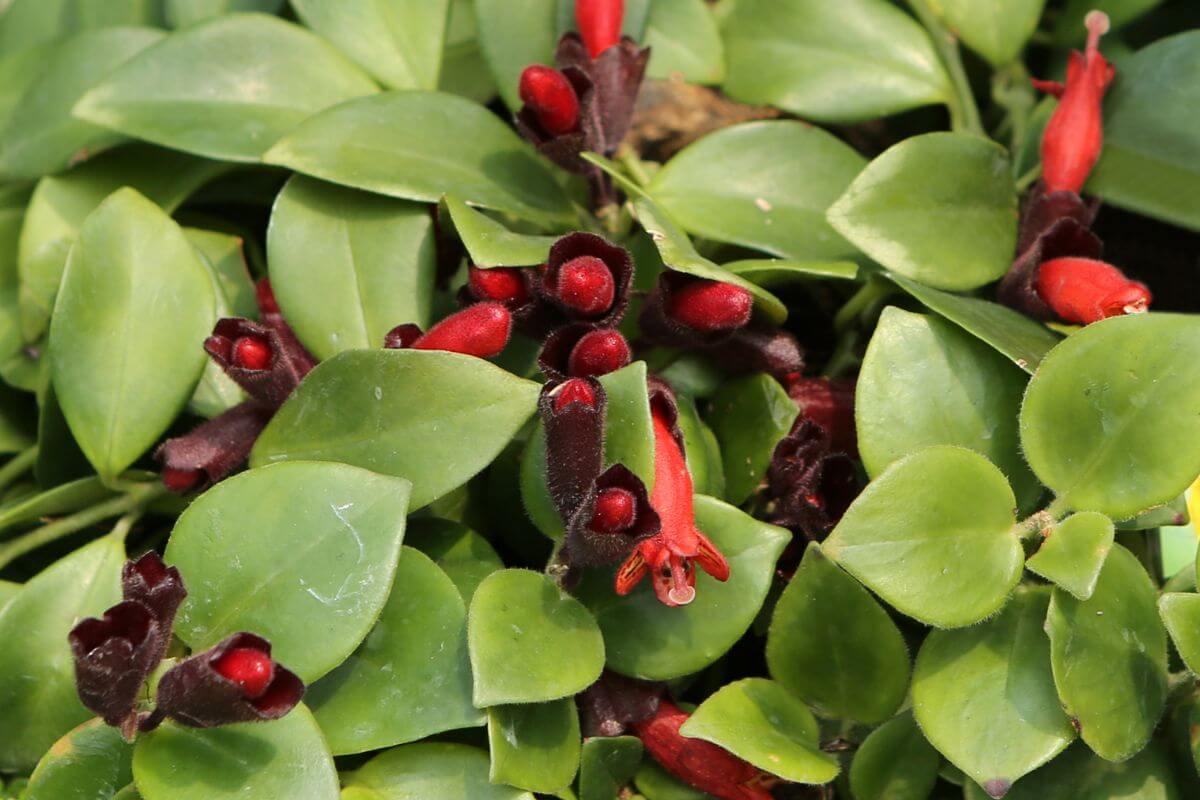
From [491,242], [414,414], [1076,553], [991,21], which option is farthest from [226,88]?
[1076,553]

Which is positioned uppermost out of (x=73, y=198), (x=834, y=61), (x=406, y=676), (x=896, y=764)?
(x=834, y=61)

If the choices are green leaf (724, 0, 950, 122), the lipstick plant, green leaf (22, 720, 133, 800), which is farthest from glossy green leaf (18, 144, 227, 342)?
green leaf (724, 0, 950, 122)

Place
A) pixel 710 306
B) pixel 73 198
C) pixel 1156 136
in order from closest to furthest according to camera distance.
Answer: pixel 710 306
pixel 1156 136
pixel 73 198

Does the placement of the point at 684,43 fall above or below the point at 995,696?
above

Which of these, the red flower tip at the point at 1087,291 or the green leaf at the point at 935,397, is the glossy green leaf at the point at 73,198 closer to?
the green leaf at the point at 935,397

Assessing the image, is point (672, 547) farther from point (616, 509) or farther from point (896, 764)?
point (896, 764)

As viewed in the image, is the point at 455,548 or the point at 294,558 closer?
the point at 294,558

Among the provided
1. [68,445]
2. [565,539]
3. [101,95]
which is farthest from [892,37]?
[68,445]
